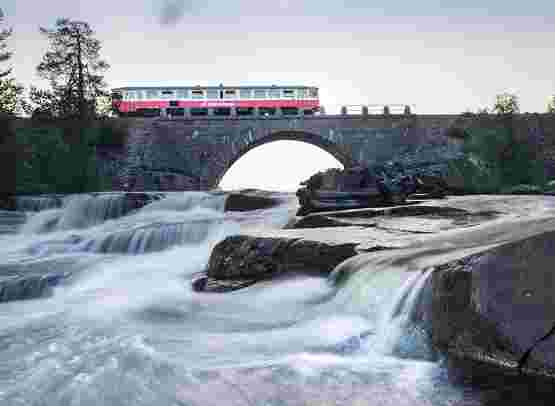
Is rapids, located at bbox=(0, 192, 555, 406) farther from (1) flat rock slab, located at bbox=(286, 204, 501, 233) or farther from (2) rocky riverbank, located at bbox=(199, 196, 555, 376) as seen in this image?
(1) flat rock slab, located at bbox=(286, 204, 501, 233)

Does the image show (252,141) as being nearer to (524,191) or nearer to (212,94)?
(212,94)

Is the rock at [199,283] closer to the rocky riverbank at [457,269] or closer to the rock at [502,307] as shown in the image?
the rocky riverbank at [457,269]

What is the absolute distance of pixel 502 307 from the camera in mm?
3424

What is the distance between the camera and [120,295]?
22.8 ft

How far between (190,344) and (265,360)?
83cm

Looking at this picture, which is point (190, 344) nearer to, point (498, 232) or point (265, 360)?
point (265, 360)

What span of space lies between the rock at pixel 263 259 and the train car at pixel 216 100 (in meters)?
31.7

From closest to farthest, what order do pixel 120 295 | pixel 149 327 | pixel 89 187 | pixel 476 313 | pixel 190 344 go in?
pixel 476 313
pixel 190 344
pixel 149 327
pixel 120 295
pixel 89 187

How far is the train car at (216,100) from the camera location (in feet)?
125

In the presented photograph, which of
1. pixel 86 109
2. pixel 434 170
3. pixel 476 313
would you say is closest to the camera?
pixel 476 313

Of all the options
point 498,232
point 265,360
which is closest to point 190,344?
point 265,360

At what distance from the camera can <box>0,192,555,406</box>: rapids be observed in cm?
320

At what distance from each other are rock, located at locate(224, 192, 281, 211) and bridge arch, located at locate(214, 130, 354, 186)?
816 inches

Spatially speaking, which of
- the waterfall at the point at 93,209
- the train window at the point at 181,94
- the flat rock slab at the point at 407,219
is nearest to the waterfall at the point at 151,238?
the flat rock slab at the point at 407,219
